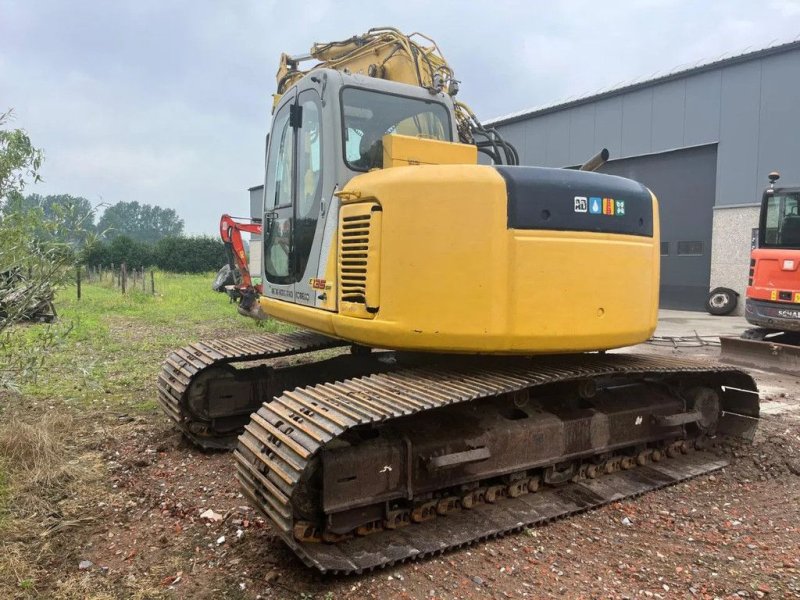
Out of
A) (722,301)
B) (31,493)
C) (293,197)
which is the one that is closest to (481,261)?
(293,197)

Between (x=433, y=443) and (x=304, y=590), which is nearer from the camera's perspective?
(x=304, y=590)

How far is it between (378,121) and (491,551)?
9.63 ft

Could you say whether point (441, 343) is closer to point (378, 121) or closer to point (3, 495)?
point (378, 121)

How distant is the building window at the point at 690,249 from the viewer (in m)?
19.1

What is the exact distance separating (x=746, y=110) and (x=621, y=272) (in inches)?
642

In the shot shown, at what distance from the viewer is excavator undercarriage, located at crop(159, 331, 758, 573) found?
3.37 meters

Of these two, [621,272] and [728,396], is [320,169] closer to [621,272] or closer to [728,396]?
[621,272]

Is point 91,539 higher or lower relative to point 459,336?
lower

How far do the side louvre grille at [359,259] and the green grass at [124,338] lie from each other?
1655 mm

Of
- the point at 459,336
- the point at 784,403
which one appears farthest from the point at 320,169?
the point at 784,403

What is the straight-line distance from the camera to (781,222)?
33.5 ft

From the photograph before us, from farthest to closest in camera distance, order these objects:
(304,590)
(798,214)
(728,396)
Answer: (798,214), (728,396), (304,590)

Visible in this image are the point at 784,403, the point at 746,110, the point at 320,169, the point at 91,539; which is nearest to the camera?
the point at 91,539

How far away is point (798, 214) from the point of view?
1005 centimetres
